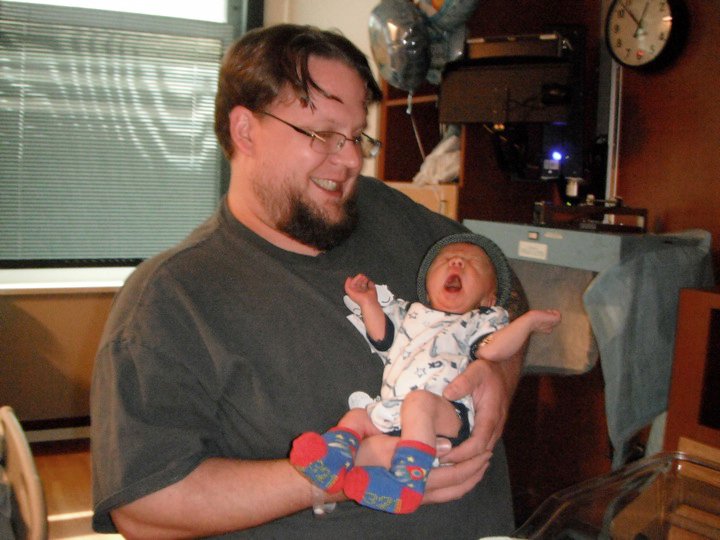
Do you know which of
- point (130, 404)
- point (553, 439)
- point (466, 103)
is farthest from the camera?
point (553, 439)

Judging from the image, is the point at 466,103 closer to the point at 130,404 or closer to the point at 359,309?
the point at 359,309

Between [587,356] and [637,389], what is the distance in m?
0.24

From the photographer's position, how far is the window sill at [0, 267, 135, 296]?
3.79m

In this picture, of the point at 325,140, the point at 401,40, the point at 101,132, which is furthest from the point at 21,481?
the point at 101,132

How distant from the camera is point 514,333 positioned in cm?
131

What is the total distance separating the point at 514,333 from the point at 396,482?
405 millimetres

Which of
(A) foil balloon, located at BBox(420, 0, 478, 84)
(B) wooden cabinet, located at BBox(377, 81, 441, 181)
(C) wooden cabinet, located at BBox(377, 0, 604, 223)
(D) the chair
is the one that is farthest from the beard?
(B) wooden cabinet, located at BBox(377, 81, 441, 181)

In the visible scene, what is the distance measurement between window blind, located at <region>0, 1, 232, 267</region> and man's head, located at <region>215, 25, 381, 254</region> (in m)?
2.92

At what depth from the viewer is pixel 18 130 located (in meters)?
3.89

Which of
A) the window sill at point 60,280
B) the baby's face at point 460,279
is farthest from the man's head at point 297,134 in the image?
the window sill at point 60,280

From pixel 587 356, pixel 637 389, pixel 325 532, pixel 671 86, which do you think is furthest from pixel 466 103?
pixel 325 532

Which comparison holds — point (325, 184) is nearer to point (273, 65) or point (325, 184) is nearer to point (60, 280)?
point (273, 65)

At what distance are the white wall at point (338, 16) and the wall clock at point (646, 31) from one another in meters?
1.33

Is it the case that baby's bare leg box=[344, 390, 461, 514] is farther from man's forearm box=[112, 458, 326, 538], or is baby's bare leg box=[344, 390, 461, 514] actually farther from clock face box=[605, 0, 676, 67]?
clock face box=[605, 0, 676, 67]
